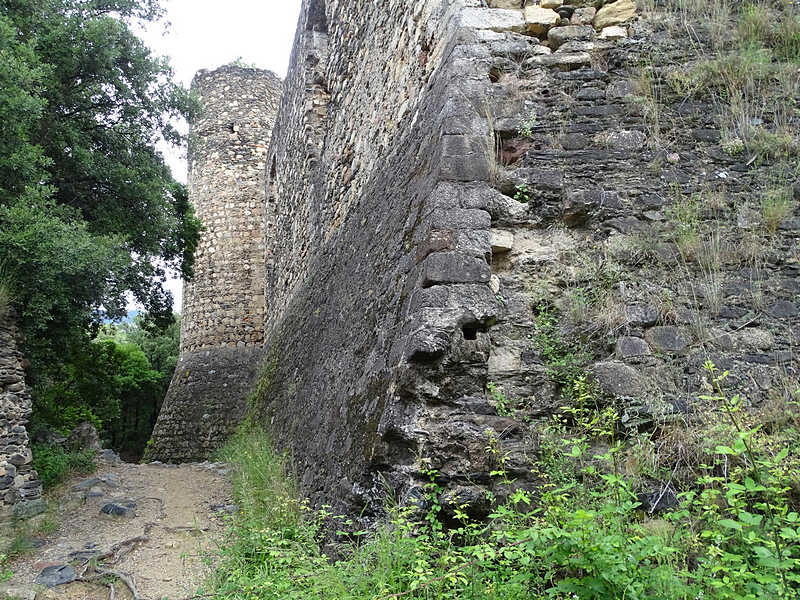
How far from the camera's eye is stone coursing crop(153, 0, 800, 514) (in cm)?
278

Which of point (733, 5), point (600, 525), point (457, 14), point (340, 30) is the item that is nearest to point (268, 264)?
point (340, 30)

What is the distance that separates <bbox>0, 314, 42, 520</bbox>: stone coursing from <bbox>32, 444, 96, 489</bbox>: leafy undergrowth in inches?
17.5

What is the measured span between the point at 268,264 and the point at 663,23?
10391 millimetres

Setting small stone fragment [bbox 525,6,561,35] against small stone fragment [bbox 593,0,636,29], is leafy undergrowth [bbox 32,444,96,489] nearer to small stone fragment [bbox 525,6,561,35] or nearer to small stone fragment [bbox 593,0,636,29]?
small stone fragment [bbox 525,6,561,35]

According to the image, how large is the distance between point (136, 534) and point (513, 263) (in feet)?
14.2

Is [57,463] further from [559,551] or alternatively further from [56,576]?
[559,551]

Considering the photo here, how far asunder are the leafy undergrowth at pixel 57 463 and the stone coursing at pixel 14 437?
44 cm

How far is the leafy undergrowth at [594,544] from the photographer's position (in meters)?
1.83

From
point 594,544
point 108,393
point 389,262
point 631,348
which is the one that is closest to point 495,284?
Result: point 631,348

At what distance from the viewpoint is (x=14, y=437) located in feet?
18.5

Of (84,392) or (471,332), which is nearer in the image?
(471,332)

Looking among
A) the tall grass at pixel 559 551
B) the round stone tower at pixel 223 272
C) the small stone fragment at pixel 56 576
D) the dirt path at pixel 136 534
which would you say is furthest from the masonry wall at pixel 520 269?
the round stone tower at pixel 223 272

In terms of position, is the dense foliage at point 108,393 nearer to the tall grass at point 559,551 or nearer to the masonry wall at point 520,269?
the masonry wall at point 520,269

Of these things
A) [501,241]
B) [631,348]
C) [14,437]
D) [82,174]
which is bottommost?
[14,437]
